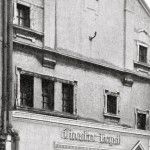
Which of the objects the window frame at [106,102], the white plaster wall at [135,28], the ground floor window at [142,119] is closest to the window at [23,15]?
the window frame at [106,102]

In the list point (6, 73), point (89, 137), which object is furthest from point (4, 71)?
point (89, 137)

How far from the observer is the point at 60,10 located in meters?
21.2

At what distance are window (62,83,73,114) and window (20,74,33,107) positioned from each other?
5.92 feet

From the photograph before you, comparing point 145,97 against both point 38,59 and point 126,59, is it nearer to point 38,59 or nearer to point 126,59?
point 126,59

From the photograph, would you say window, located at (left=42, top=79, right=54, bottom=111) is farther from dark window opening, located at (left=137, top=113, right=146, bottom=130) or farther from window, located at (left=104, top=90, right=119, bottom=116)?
dark window opening, located at (left=137, top=113, right=146, bottom=130)

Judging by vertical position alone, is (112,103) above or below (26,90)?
below

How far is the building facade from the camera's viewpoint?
1953 cm

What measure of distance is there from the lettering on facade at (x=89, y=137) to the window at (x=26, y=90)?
1883mm

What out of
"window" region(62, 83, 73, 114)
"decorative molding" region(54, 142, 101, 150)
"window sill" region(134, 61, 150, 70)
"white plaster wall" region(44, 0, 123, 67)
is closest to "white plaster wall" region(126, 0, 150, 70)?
"window sill" region(134, 61, 150, 70)

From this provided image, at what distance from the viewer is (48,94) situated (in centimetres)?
2056

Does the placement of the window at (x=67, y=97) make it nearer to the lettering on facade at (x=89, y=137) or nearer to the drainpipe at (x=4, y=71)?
the lettering on facade at (x=89, y=137)

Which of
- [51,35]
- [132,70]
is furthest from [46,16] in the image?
[132,70]

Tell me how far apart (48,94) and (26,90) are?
1129 millimetres

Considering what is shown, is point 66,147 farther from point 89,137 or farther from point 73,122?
point 89,137
